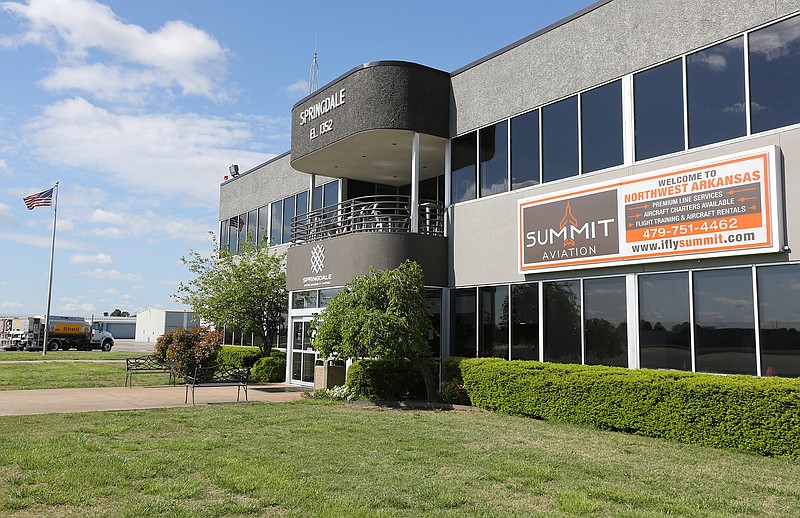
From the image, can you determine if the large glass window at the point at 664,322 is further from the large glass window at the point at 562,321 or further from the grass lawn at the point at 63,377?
the grass lawn at the point at 63,377

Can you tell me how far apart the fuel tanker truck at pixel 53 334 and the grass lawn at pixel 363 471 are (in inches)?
1799

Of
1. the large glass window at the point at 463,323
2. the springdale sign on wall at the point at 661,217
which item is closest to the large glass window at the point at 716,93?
the springdale sign on wall at the point at 661,217

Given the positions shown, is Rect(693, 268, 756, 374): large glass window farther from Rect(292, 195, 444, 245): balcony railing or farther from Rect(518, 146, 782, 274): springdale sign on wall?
Rect(292, 195, 444, 245): balcony railing

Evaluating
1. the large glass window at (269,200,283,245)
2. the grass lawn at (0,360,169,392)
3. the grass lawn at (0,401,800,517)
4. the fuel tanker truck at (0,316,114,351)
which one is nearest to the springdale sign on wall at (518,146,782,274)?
the grass lawn at (0,401,800,517)

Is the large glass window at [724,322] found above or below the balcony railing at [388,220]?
below

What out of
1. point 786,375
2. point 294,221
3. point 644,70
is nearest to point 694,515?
point 786,375

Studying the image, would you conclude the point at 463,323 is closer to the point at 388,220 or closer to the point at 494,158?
the point at 388,220

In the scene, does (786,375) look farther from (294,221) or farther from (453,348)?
(294,221)

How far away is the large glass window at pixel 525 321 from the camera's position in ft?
50.5

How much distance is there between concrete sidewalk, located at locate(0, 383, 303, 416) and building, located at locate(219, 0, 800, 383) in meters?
2.79

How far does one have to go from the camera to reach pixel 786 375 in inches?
431

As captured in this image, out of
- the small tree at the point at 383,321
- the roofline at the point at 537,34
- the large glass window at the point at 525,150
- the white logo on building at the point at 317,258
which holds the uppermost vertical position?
the roofline at the point at 537,34

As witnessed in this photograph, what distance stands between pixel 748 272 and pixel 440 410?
22.3ft

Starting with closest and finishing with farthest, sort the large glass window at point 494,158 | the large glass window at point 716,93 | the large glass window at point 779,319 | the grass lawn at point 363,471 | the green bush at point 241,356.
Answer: the grass lawn at point 363,471, the large glass window at point 779,319, the large glass window at point 716,93, the large glass window at point 494,158, the green bush at point 241,356
